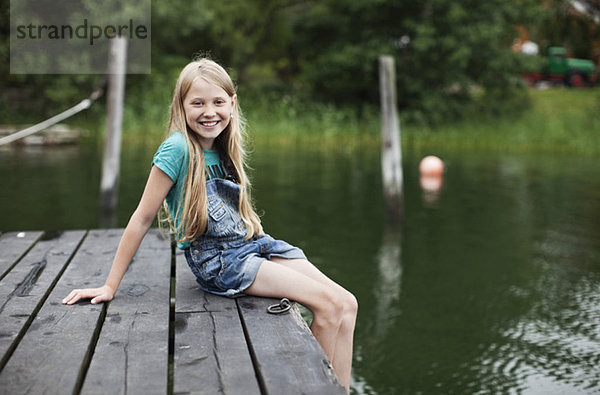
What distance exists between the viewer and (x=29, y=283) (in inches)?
137

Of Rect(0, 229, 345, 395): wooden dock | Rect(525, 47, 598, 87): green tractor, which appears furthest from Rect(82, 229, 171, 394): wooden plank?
Rect(525, 47, 598, 87): green tractor

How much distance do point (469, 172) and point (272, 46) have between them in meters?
13.7

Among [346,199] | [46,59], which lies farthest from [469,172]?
[46,59]

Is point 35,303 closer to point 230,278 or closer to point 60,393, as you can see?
point 230,278

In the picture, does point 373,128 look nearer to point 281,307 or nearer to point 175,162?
point 175,162

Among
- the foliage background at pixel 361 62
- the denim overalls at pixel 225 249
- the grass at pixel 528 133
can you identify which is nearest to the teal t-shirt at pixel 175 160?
the denim overalls at pixel 225 249

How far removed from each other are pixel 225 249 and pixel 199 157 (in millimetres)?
415

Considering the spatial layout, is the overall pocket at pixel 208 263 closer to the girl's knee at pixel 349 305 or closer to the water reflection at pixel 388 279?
the girl's knee at pixel 349 305

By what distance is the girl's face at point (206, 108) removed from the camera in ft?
10.5

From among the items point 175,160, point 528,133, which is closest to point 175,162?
point 175,160

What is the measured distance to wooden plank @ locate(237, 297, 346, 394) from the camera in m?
2.24

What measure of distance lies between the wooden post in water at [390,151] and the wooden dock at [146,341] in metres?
4.83

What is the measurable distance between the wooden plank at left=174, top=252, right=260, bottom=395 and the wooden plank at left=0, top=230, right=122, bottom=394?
32 centimetres

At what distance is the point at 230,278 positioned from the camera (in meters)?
3.15
